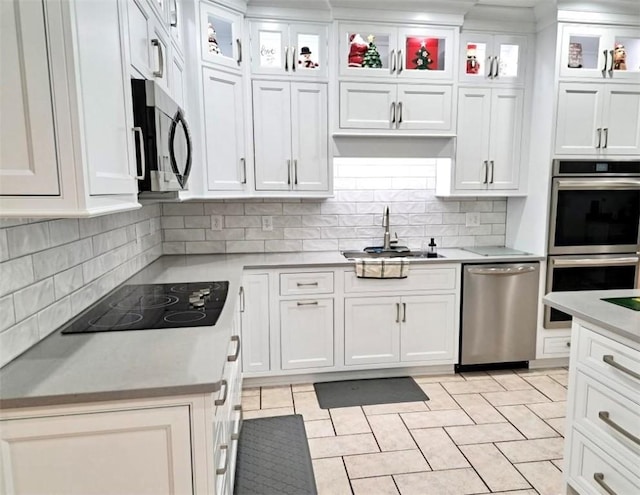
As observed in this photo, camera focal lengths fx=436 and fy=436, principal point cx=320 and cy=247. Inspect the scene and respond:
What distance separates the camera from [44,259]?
1.55m

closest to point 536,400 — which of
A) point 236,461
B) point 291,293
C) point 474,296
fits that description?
point 474,296

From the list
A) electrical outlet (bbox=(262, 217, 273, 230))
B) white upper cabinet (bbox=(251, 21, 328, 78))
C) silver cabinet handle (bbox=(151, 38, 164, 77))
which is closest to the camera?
silver cabinet handle (bbox=(151, 38, 164, 77))

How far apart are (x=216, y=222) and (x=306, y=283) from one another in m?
0.93

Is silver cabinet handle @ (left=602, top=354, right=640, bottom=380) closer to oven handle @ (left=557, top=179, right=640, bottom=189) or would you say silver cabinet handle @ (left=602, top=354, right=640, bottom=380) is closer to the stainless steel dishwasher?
the stainless steel dishwasher

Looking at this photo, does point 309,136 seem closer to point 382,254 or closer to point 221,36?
point 221,36

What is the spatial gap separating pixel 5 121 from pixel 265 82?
7.49 ft

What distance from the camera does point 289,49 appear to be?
10.2 feet

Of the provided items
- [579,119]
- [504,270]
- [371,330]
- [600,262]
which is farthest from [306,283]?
[579,119]

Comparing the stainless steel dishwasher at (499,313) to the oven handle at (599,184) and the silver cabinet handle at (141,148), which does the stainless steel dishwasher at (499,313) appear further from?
the silver cabinet handle at (141,148)

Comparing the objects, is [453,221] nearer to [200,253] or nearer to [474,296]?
[474,296]

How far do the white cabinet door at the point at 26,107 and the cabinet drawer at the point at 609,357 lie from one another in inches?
74.4

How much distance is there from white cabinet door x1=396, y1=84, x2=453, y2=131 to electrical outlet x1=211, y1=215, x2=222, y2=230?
1.56 meters

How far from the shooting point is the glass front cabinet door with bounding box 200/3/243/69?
2855 mm

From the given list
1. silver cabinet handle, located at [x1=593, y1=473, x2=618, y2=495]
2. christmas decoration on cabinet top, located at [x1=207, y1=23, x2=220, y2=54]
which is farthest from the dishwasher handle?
christmas decoration on cabinet top, located at [x1=207, y1=23, x2=220, y2=54]
